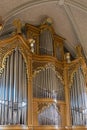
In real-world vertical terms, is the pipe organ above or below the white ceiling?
below

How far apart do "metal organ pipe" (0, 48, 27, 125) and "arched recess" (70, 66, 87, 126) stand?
172 centimetres

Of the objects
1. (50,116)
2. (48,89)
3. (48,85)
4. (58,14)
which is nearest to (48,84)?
(48,85)

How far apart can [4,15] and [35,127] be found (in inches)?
144

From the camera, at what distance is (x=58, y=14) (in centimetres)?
892

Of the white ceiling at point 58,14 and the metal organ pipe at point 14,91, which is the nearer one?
the metal organ pipe at point 14,91

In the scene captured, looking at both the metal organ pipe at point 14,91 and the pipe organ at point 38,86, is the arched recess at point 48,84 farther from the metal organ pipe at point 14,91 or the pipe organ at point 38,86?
the metal organ pipe at point 14,91

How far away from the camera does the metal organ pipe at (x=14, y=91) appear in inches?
256

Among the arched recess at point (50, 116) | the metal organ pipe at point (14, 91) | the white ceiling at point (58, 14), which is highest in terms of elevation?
the white ceiling at point (58, 14)

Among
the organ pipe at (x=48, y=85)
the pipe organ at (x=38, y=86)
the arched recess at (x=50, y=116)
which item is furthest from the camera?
the organ pipe at (x=48, y=85)

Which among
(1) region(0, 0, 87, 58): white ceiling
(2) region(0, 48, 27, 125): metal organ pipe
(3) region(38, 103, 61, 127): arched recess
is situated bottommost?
(3) region(38, 103, 61, 127): arched recess

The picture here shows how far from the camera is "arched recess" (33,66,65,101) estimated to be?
7414mm

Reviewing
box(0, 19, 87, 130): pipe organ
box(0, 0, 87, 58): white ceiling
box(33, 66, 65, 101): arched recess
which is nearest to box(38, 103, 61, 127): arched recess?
box(0, 19, 87, 130): pipe organ

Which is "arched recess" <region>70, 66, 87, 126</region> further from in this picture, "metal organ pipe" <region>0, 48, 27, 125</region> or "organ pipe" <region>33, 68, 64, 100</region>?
"metal organ pipe" <region>0, 48, 27, 125</region>

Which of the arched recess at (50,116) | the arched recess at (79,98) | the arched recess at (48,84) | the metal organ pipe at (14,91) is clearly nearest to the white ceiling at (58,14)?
the arched recess at (79,98)
